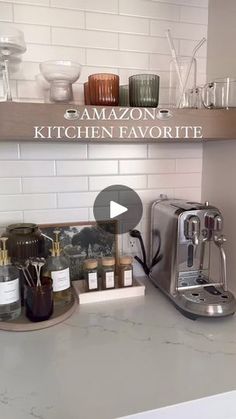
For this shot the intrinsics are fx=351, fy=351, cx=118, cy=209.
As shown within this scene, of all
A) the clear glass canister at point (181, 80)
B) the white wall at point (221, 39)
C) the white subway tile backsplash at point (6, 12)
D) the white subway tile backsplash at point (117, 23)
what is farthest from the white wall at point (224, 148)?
the white subway tile backsplash at point (6, 12)

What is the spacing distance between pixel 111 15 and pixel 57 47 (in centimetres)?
24

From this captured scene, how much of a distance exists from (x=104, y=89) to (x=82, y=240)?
585 mm

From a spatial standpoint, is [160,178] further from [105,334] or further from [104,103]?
[105,334]

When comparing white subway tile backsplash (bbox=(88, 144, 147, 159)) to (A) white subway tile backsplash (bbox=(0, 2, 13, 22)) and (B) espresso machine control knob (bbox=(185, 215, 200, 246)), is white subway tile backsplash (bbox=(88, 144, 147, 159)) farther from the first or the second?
(A) white subway tile backsplash (bbox=(0, 2, 13, 22))

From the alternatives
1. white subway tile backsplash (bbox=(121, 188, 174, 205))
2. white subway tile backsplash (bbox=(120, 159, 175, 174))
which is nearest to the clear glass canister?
white subway tile backsplash (bbox=(120, 159, 175, 174))

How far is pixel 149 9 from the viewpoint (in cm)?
134

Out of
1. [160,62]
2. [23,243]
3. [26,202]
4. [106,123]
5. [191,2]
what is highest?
[191,2]

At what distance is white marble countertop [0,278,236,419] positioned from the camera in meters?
0.76

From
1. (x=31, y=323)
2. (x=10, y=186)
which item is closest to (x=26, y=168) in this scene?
(x=10, y=186)

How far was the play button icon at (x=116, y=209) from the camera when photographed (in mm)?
1428

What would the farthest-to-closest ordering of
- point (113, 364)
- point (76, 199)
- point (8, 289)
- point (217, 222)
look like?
point (76, 199)
point (217, 222)
point (8, 289)
point (113, 364)

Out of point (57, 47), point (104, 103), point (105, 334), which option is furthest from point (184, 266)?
point (57, 47)

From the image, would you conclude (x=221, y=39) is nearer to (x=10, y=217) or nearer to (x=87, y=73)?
(x=87, y=73)

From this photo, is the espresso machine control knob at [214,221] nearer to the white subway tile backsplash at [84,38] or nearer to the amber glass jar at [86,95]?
the amber glass jar at [86,95]
